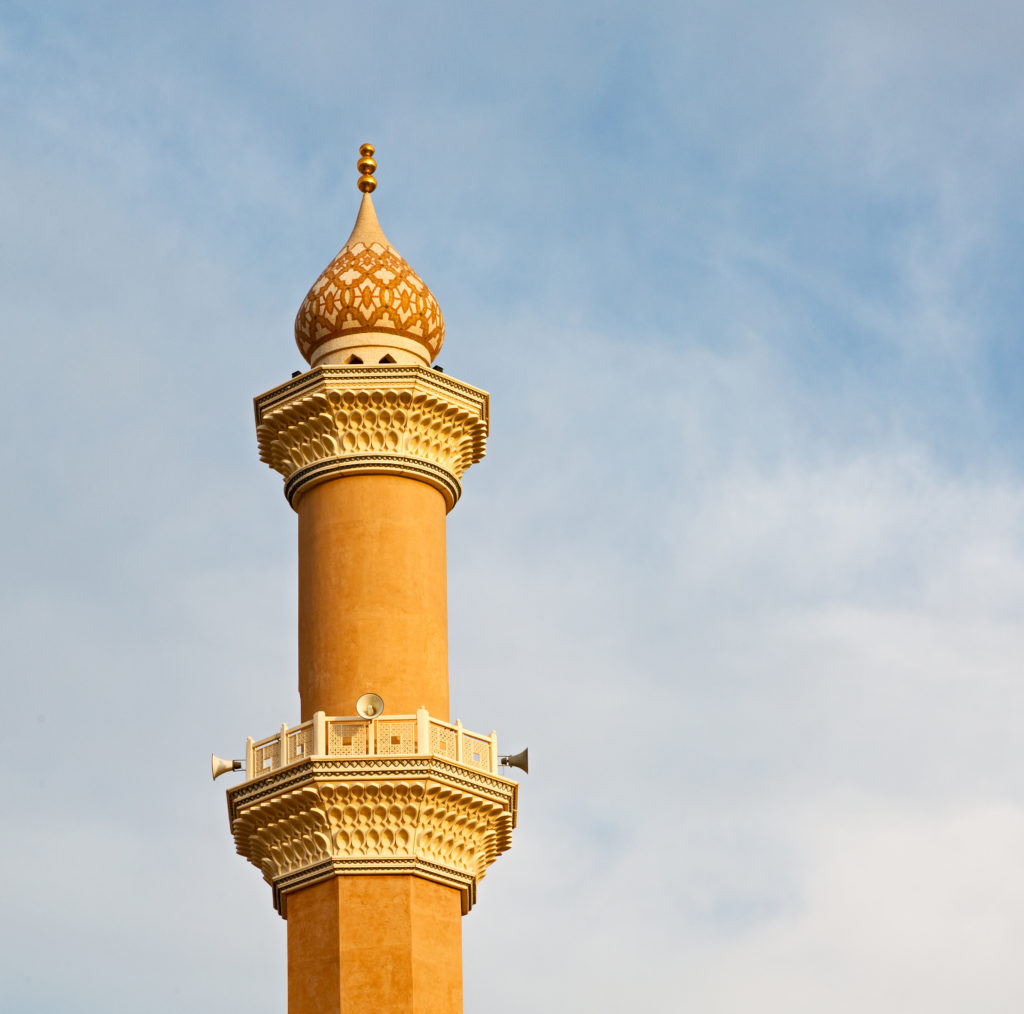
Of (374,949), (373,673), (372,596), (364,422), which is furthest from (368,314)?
(374,949)

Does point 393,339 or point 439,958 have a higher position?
point 393,339

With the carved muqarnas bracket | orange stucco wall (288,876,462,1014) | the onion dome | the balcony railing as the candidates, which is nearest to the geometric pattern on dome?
the onion dome

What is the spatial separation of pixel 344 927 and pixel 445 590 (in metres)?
4.87

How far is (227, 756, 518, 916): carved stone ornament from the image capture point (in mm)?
28062

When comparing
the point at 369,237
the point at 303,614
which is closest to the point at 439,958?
the point at 303,614

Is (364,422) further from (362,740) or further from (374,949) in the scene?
(374,949)

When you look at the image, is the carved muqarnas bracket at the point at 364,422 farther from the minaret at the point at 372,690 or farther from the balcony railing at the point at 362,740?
the balcony railing at the point at 362,740

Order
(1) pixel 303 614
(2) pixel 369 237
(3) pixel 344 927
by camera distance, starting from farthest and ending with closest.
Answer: (2) pixel 369 237
(1) pixel 303 614
(3) pixel 344 927

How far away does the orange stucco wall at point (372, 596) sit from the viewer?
29.1m

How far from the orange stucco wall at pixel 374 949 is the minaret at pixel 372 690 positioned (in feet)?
0.07

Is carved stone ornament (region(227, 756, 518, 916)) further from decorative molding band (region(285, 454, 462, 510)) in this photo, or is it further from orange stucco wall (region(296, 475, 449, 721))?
decorative molding band (region(285, 454, 462, 510))

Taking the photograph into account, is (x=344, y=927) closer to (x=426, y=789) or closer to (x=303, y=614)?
(x=426, y=789)

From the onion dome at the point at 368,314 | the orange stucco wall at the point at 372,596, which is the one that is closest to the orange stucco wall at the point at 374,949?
the orange stucco wall at the point at 372,596

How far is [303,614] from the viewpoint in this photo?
29969 millimetres
